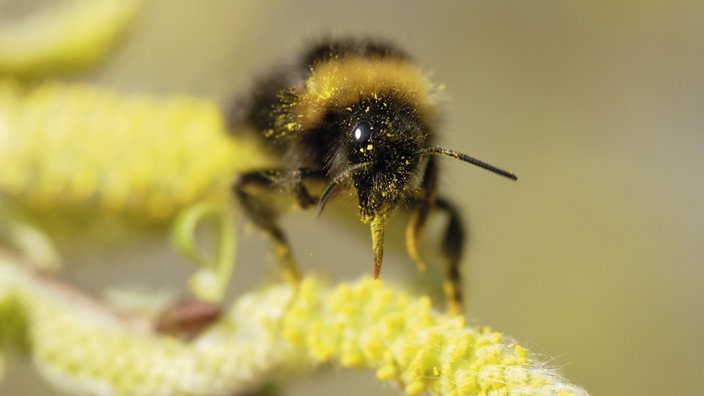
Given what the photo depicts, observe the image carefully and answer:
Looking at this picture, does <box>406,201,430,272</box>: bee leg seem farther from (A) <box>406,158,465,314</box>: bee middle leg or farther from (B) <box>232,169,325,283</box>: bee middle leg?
(B) <box>232,169,325,283</box>: bee middle leg

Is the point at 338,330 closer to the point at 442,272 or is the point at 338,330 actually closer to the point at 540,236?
the point at 442,272

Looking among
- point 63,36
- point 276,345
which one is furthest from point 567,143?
point 276,345

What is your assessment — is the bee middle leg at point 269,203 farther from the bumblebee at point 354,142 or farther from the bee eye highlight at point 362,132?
the bee eye highlight at point 362,132

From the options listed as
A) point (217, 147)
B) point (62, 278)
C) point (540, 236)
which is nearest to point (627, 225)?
point (540, 236)

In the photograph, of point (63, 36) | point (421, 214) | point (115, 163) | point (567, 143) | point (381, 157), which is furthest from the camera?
point (567, 143)

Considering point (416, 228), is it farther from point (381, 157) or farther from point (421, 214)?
point (381, 157)

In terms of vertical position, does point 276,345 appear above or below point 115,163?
below

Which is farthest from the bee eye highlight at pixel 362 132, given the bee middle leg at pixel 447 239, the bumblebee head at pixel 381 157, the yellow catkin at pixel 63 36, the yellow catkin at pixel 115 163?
the yellow catkin at pixel 63 36
